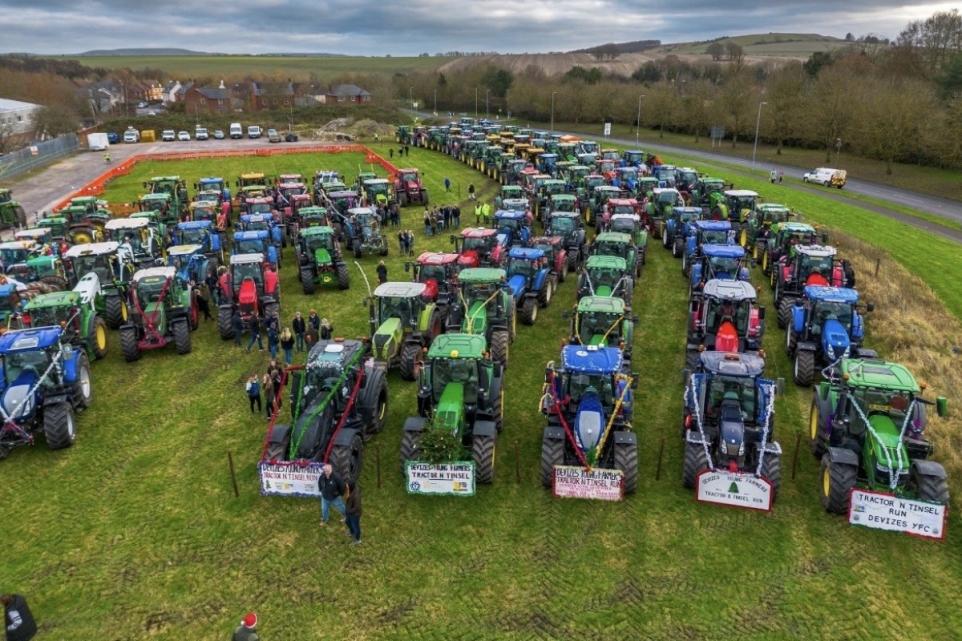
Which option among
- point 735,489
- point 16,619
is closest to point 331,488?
point 16,619

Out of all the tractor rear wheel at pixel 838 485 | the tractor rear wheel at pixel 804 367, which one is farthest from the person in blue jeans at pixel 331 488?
the tractor rear wheel at pixel 804 367

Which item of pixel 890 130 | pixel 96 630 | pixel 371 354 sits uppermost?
pixel 890 130

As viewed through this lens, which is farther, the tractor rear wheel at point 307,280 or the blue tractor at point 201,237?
the blue tractor at point 201,237

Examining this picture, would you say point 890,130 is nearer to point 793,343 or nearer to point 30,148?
point 793,343

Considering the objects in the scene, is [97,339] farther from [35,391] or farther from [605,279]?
[605,279]

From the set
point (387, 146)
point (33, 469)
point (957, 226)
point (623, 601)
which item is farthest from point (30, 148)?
point (957, 226)

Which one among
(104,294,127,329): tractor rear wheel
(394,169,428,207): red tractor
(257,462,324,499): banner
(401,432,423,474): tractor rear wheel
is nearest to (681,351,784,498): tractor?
(401,432,423,474): tractor rear wheel

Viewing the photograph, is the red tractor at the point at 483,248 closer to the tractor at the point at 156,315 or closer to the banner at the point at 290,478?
the tractor at the point at 156,315
